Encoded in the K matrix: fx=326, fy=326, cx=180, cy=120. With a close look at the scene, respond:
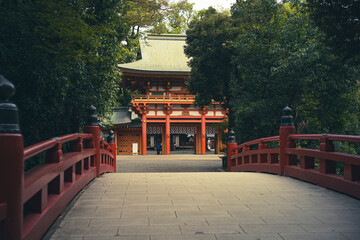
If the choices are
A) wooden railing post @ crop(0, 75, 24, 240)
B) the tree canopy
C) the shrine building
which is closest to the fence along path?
wooden railing post @ crop(0, 75, 24, 240)

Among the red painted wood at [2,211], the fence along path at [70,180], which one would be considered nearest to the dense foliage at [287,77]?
the fence along path at [70,180]

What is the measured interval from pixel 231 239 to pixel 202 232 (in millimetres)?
307

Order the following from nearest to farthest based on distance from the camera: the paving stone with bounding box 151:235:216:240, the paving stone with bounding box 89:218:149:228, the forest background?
the paving stone with bounding box 151:235:216:240 → the paving stone with bounding box 89:218:149:228 → the forest background

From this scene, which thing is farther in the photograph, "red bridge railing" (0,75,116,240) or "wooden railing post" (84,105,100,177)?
"wooden railing post" (84,105,100,177)

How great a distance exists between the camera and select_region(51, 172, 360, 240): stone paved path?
3.11 m

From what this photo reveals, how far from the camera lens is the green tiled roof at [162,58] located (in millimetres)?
23453

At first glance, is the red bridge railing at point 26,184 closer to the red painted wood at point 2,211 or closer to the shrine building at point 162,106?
the red painted wood at point 2,211

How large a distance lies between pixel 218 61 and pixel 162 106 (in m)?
10.2

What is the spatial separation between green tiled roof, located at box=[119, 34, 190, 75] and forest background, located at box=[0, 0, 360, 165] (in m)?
6.41

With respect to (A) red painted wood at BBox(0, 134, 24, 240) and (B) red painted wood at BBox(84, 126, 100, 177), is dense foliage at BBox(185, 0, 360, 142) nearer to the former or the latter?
(B) red painted wood at BBox(84, 126, 100, 177)

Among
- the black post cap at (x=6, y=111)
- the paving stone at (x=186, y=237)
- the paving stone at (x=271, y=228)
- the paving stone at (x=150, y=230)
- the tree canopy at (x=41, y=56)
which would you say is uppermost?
the tree canopy at (x=41, y=56)

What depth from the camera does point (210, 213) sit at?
3762 mm

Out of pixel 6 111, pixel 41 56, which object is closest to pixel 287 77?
pixel 41 56

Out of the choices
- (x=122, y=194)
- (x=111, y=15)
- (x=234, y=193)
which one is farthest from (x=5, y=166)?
(x=111, y=15)
